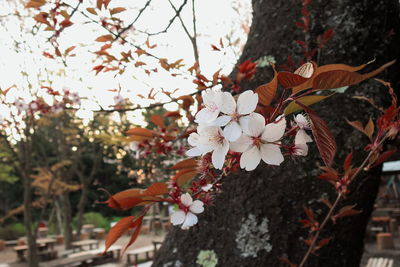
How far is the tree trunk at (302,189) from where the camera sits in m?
1.23

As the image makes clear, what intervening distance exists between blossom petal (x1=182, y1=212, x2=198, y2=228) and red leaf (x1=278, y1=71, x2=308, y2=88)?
32 centimetres

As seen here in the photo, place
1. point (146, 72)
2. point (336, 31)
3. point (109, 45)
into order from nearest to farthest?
point (336, 31) < point (109, 45) < point (146, 72)

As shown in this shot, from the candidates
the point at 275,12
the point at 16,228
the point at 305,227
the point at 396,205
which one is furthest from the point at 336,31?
the point at 16,228

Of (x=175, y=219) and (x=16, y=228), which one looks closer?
(x=175, y=219)

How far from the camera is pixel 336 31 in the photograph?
140 cm

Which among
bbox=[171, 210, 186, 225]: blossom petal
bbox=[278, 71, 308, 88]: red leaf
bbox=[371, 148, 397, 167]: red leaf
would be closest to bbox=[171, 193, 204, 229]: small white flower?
bbox=[171, 210, 186, 225]: blossom petal

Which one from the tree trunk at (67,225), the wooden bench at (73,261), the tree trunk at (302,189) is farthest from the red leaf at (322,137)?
the tree trunk at (67,225)

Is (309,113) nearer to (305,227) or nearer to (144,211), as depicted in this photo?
(144,211)

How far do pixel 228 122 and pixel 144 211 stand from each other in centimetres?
23

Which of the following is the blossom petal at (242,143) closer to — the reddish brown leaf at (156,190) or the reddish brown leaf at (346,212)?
the reddish brown leaf at (156,190)

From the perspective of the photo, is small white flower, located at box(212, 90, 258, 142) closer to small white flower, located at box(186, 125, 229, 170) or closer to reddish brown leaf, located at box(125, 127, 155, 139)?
small white flower, located at box(186, 125, 229, 170)

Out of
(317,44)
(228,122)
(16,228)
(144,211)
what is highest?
(317,44)

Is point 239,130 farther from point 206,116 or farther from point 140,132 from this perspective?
point 140,132

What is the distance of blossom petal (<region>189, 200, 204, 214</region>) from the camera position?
0.68 metres
